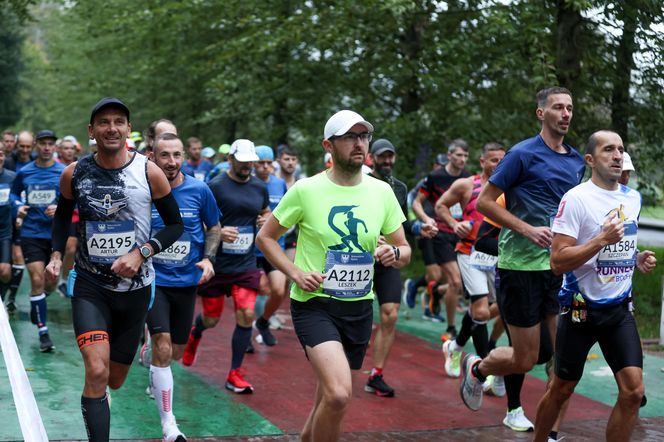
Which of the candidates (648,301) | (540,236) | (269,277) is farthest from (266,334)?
(648,301)

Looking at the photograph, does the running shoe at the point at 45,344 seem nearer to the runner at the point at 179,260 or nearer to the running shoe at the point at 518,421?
the runner at the point at 179,260

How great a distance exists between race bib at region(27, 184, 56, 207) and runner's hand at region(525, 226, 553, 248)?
587cm

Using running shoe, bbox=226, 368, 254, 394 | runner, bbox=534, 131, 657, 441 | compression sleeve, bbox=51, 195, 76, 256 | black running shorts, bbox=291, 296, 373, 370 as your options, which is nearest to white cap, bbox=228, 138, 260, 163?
running shoe, bbox=226, 368, 254, 394

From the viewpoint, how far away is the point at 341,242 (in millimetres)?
5637

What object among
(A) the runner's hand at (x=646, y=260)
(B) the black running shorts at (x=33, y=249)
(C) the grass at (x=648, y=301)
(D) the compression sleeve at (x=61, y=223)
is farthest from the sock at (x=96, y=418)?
(C) the grass at (x=648, y=301)

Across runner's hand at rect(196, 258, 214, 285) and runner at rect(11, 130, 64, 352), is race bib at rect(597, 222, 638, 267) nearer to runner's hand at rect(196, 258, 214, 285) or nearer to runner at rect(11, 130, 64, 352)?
runner's hand at rect(196, 258, 214, 285)

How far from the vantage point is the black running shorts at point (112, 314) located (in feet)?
18.4

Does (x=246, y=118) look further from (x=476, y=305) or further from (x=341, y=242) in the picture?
(x=341, y=242)

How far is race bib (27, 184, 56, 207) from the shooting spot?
10.6m

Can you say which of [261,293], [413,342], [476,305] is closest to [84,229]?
[476,305]

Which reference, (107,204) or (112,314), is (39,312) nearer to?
(112,314)

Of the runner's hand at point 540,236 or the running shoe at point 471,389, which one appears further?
the running shoe at point 471,389

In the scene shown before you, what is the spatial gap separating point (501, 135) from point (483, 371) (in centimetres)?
910

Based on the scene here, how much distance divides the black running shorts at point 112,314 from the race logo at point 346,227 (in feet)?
3.87
